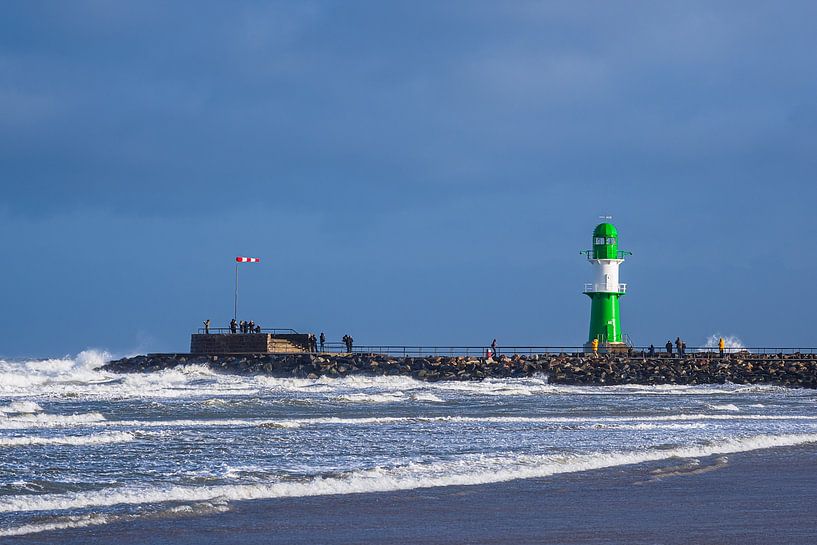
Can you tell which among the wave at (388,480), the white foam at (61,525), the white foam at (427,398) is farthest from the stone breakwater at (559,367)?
the white foam at (61,525)

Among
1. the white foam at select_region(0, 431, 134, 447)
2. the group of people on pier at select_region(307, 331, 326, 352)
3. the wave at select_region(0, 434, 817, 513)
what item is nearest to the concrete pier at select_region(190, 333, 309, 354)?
the group of people on pier at select_region(307, 331, 326, 352)

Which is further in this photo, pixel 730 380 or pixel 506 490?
pixel 730 380

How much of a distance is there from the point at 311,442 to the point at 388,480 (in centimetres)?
438

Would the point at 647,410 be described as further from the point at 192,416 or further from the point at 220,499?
the point at 220,499

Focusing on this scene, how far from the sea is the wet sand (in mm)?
426

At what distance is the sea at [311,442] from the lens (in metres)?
10.6

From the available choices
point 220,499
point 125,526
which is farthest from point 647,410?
point 125,526

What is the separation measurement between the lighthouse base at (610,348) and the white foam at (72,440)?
103 ft

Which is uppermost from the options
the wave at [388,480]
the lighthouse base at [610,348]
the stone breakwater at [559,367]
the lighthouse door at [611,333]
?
the lighthouse door at [611,333]

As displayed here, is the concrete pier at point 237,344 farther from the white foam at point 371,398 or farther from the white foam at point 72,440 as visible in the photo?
the white foam at point 72,440

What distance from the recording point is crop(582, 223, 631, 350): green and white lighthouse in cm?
4619

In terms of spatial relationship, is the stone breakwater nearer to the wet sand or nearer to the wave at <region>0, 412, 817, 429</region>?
the wave at <region>0, 412, 817, 429</region>

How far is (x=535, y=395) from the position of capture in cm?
3119

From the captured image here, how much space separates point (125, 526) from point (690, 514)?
4.69 m
